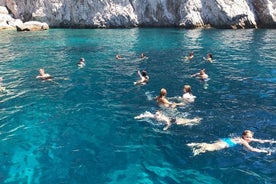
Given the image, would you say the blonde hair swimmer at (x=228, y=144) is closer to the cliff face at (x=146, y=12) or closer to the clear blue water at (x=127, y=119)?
the clear blue water at (x=127, y=119)

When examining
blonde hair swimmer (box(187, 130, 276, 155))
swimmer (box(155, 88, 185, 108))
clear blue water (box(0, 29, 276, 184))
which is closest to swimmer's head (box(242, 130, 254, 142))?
blonde hair swimmer (box(187, 130, 276, 155))

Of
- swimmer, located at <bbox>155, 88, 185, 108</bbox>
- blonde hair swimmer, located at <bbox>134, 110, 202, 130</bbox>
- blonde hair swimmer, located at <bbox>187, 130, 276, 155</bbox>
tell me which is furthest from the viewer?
swimmer, located at <bbox>155, 88, 185, 108</bbox>

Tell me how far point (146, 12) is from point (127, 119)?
51641 mm

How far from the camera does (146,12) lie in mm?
67500

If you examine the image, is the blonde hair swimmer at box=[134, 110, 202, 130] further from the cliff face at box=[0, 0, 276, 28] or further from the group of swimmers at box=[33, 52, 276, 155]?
the cliff face at box=[0, 0, 276, 28]

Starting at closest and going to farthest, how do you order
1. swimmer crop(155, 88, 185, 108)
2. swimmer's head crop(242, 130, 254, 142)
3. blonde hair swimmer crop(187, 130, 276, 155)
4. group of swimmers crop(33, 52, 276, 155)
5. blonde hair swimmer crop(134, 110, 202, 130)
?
blonde hair swimmer crop(187, 130, 276, 155) < group of swimmers crop(33, 52, 276, 155) < swimmer's head crop(242, 130, 254, 142) < blonde hair swimmer crop(134, 110, 202, 130) < swimmer crop(155, 88, 185, 108)

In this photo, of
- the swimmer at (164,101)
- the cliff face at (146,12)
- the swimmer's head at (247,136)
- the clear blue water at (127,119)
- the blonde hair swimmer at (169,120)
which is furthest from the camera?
the cliff face at (146,12)

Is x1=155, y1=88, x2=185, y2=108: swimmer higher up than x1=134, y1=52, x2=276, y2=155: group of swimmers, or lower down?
higher up

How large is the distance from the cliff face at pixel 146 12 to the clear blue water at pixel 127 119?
23.6 meters

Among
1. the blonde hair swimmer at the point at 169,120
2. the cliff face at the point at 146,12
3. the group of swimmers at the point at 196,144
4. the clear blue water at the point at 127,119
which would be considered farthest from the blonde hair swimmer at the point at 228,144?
the cliff face at the point at 146,12

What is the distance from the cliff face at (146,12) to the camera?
59.2m

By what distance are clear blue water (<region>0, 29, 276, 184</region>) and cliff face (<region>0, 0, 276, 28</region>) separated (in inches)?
931

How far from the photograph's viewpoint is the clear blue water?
13586mm

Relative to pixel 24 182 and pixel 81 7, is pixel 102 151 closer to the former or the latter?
pixel 24 182
